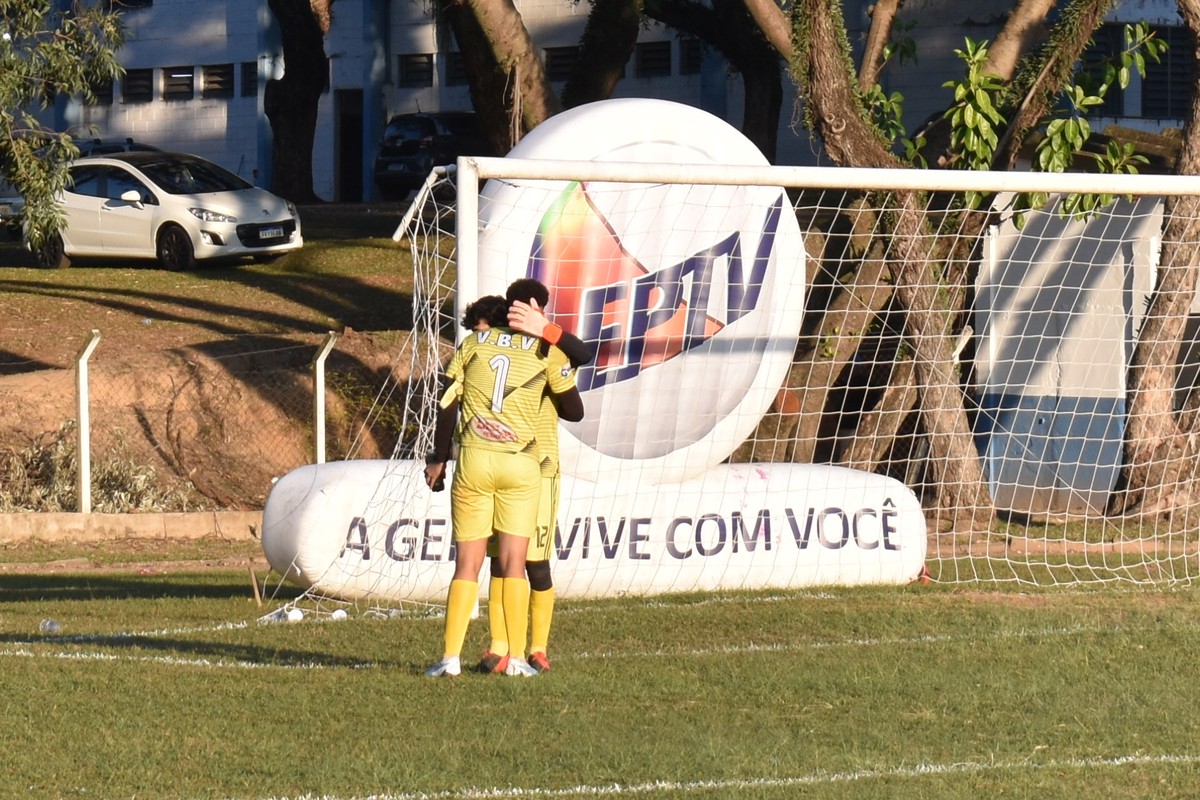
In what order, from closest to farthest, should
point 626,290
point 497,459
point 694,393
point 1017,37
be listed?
1. point 497,459
2. point 626,290
3. point 694,393
4. point 1017,37

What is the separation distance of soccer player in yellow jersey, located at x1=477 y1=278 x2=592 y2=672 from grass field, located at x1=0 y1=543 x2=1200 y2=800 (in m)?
0.21

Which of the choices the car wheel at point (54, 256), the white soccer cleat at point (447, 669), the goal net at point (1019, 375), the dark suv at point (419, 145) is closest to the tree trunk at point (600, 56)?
the goal net at point (1019, 375)

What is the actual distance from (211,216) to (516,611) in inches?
683

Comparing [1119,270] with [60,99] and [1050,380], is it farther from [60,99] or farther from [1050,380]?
[60,99]

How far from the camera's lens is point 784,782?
5.57 meters

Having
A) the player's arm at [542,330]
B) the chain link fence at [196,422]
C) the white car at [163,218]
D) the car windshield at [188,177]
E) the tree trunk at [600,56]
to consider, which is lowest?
the chain link fence at [196,422]

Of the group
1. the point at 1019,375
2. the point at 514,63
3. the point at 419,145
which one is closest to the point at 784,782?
the point at 1019,375

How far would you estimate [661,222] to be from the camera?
10.6 m

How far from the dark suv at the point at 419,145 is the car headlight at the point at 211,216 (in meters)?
12.4

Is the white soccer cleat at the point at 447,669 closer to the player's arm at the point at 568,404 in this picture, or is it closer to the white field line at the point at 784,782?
the player's arm at the point at 568,404

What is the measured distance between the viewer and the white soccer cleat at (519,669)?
24.1ft

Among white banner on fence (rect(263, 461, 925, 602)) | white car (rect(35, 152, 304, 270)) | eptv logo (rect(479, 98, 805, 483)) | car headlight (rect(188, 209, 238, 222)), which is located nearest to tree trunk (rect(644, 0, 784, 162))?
white car (rect(35, 152, 304, 270))

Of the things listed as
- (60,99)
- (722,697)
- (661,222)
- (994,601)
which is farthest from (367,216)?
(722,697)

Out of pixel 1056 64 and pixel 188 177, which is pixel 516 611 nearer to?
pixel 1056 64
